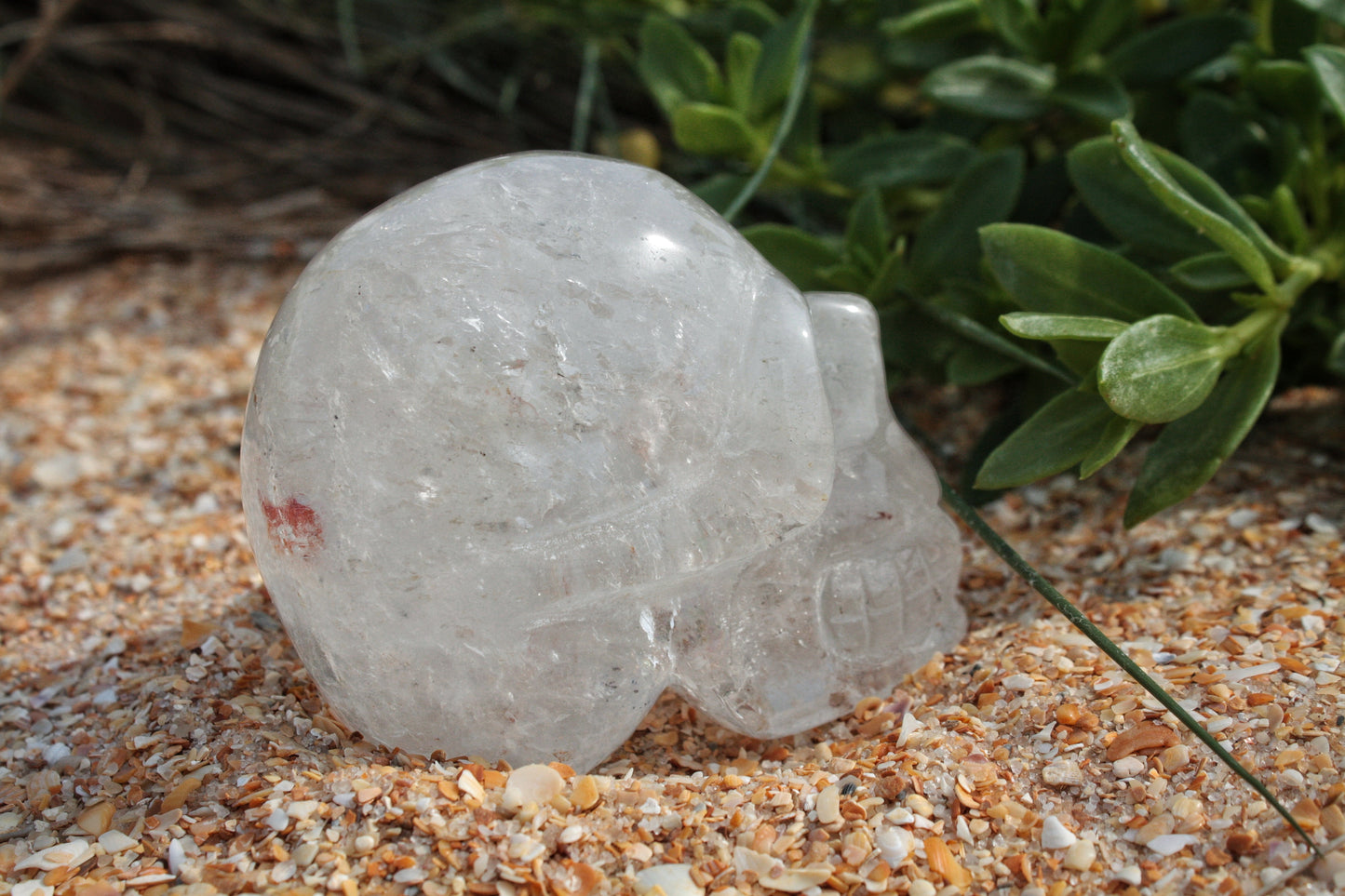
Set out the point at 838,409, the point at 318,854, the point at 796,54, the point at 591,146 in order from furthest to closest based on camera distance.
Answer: the point at 591,146
the point at 796,54
the point at 838,409
the point at 318,854

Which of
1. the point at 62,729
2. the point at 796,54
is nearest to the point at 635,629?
the point at 62,729

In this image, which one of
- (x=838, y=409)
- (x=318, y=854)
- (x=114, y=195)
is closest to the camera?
(x=318, y=854)

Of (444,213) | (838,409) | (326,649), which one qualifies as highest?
(444,213)

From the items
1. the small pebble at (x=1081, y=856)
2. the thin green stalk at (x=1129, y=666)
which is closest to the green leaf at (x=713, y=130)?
the thin green stalk at (x=1129, y=666)

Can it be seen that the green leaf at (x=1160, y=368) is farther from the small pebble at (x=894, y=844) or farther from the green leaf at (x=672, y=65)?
the green leaf at (x=672, y=65)

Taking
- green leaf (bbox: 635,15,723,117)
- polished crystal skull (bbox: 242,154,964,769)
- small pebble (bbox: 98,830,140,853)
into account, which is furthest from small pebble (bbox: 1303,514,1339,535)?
small pebble (bbox: 98,830,140,853)

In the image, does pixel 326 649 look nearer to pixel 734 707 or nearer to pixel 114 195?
pixel 734 707

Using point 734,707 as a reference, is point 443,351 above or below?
above
